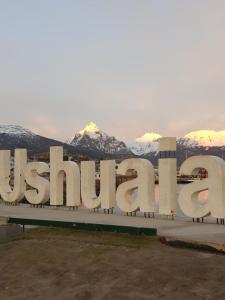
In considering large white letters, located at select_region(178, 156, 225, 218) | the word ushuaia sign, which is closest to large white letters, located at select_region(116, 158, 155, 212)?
the word ushuaia sign

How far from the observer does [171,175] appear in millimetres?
28906

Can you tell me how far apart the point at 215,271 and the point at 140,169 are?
44.8ft

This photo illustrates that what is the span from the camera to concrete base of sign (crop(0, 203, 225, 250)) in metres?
22.8

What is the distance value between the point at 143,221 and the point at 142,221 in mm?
60

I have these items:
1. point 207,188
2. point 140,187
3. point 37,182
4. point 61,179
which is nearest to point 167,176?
point 140,187

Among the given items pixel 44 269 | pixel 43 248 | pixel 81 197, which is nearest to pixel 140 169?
pixel 81 197

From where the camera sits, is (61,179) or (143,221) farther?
(61,179)

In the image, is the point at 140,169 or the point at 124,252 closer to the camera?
the point at 124,252

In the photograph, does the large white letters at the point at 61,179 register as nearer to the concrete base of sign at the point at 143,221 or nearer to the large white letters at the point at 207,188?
the concrete base of sign at the point at 143,221

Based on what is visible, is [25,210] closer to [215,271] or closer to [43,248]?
[43,248]

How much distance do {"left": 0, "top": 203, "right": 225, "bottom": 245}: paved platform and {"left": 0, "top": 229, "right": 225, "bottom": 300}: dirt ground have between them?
6.49ft

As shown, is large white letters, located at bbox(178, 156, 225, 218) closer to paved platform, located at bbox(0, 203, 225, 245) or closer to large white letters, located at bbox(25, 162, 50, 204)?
Result: paved platform, located at bbox(0, 203, 225, 245)

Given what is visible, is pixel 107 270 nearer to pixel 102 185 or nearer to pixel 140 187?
pixel 140 187

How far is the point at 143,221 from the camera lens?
28844 mm
